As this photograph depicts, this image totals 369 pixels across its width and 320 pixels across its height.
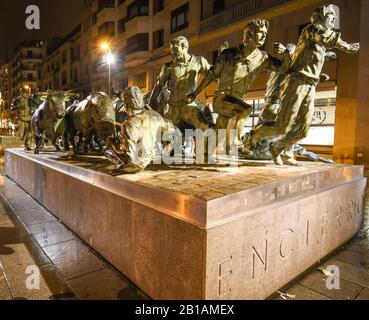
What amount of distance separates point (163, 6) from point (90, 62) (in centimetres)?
1453

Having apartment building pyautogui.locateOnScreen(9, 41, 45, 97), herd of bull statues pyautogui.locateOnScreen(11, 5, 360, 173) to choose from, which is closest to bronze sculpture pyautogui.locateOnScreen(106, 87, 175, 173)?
herd of bull statues pyautogui.locateOnScreen(11, 5, 360, 173)

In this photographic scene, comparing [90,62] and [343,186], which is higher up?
[90,62]

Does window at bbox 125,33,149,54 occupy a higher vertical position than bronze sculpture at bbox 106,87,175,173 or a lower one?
higher

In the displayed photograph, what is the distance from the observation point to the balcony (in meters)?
15.7

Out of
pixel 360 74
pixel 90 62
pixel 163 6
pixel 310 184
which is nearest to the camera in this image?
pixel 310 184

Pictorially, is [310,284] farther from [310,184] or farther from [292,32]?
[292,32]

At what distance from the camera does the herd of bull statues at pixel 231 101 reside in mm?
3924

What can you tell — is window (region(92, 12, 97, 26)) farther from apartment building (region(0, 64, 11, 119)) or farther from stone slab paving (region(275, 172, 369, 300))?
apartment building (region(0, 64, 11, 119))

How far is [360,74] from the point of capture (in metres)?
12.6

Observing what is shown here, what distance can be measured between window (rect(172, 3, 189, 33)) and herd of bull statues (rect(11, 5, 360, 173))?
1738 centimetres
